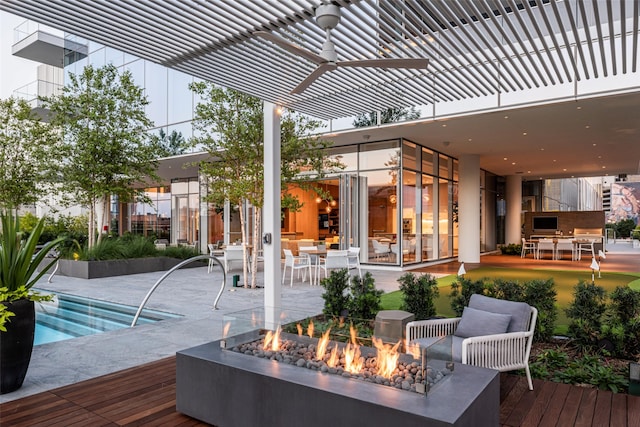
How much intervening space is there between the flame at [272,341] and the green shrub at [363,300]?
8.05 ft

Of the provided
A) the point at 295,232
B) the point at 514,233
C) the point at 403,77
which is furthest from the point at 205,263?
the point at 514,233

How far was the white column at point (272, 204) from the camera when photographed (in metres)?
6.22

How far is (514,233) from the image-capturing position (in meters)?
21.6

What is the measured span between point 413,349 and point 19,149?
52.1 ft

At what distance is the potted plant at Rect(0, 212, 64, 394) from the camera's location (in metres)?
3.53

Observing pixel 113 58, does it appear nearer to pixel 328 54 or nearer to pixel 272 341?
pixel 328 54

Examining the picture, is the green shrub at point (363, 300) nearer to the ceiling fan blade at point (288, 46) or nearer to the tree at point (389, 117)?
the ceiling fan blade at point (288, 46)

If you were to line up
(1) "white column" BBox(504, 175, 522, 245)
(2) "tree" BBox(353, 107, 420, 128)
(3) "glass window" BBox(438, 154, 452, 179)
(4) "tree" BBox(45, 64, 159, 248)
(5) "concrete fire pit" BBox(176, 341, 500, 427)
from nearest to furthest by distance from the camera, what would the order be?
(5) "concrete fire pit" BBox(176, 341, 500, 427)
(2) "tree" BBox(353, 107, 420, 128)
(4) "tree" BBox(45, 64, 159, 248)
(3) "glass window" BBox(438, 154, 452, 179)
(1) "white column" BBox(504, 175, 522, 245)

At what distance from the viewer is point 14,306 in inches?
140

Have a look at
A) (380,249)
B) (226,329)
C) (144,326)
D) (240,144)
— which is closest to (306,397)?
(226,329)

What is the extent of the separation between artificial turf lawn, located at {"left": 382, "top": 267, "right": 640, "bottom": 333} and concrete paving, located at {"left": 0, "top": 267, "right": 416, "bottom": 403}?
1218mm

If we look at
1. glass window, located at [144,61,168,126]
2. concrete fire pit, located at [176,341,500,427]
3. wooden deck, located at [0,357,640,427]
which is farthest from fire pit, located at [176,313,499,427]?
glass window, located at [144,61,168,126]

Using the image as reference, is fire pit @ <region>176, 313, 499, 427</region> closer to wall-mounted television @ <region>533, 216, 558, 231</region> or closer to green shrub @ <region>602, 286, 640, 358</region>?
green shrub @ <region>602, 286, 640, 358</region>

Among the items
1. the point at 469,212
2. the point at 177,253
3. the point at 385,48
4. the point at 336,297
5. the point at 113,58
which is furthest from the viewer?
the point at 113,58
